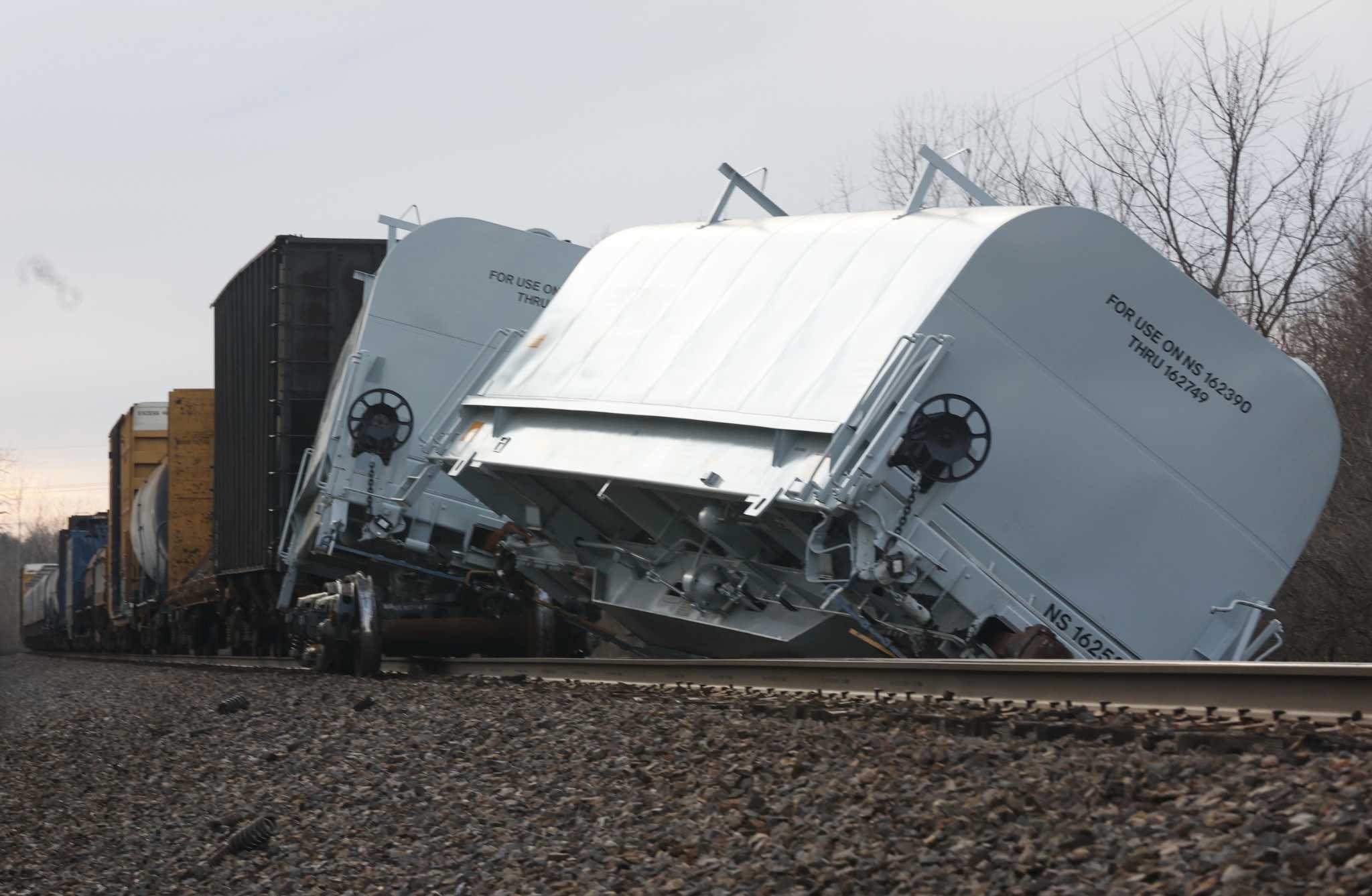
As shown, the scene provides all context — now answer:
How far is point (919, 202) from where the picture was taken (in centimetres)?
914

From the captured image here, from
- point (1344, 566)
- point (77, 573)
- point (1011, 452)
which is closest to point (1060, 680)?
point (1011, 452)

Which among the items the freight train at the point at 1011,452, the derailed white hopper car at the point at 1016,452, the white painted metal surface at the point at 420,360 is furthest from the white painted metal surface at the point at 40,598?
the derailed white hopper car at the point at 1016,452

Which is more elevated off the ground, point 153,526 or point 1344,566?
point 153,526

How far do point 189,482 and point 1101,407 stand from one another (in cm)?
1746

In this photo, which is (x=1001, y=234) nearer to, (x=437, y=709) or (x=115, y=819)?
(x=437, y=709)

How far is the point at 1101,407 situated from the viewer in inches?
312

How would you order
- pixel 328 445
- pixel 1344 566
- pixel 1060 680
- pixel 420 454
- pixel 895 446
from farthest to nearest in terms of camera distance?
1. pixel 420 454
2. pixel 328 445
3. pixel 1344 566
4. pixel 895 446
5. pixel 1060 680

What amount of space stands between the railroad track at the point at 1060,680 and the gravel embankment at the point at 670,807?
0.38m

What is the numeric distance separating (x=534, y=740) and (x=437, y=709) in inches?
69.3

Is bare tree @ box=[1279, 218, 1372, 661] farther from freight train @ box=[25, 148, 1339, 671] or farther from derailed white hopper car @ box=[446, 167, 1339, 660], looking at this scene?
derailed white hopper car @ box=[446, 167, 1339, 660]

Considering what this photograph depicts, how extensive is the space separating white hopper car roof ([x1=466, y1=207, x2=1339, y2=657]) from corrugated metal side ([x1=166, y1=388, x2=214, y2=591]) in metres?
15.9

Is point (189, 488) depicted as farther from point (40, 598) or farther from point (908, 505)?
point (40, 598)

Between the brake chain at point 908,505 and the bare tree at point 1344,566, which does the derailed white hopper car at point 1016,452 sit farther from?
the bare tree at point 1344,566

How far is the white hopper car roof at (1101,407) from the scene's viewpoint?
25.6ft
